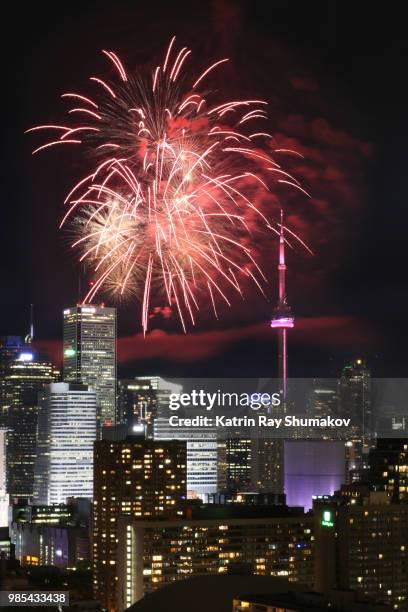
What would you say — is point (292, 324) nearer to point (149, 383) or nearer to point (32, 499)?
point (149, 383)

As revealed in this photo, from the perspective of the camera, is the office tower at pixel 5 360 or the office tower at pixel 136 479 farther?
the office tower at pixel 5 360

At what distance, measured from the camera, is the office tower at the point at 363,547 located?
32.9 m

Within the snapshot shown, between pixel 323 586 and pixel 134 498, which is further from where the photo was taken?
pixel 134 498

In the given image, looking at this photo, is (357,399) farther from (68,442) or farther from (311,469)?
(68,442)

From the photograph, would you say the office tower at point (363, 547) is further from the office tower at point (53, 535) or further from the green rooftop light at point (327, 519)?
the office tower at point (53, 535)

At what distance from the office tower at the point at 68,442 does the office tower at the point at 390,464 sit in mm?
24266

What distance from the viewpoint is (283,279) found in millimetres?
41156

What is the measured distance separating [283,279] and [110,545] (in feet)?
29.7

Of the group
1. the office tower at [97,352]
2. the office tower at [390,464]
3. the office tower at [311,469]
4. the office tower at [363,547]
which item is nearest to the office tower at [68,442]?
the office tower at [97,352]

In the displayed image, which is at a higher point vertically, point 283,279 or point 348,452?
point 283,279

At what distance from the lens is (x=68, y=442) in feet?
222

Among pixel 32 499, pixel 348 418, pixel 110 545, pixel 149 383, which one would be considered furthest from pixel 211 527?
pixel 32 499

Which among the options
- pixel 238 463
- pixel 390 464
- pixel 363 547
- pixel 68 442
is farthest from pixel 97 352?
pixel 363 547

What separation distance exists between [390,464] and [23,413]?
98.4 feet
